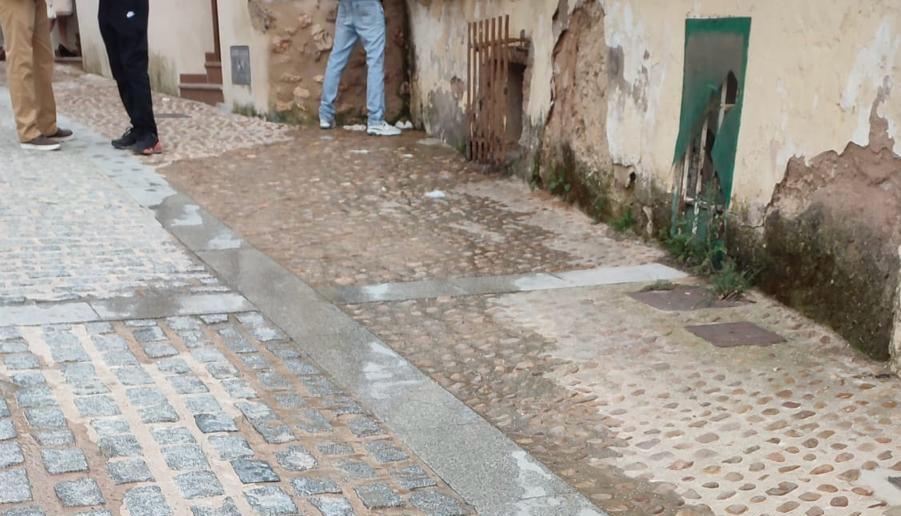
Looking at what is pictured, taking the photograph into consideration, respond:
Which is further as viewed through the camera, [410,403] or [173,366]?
[173,366]

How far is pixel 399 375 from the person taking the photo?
3.35m

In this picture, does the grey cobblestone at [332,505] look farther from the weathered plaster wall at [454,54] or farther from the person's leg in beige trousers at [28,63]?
the person's leg in beige trousers at [28,63]

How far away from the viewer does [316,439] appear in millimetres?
2828

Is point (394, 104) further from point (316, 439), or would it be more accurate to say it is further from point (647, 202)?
point (316, 439)

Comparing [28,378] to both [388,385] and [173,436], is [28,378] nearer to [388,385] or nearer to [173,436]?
[173,436]

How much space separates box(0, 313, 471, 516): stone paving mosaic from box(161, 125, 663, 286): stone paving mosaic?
109 centimetres

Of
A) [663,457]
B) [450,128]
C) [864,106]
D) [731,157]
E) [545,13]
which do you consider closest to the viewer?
[663,457]

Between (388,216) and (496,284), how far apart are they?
4.65 ft

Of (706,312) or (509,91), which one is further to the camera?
(509,91)

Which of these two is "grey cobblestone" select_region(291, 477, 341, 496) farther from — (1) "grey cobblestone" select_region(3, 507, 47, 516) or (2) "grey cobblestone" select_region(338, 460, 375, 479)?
(1) "grey cobblestone" select_region(3, 507, 47, 516)

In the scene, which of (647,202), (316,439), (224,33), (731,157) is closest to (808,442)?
(316,439)

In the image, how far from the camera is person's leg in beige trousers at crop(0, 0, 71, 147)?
6.53 m

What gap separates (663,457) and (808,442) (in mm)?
439

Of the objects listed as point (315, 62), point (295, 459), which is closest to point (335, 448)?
point (295, 459)
